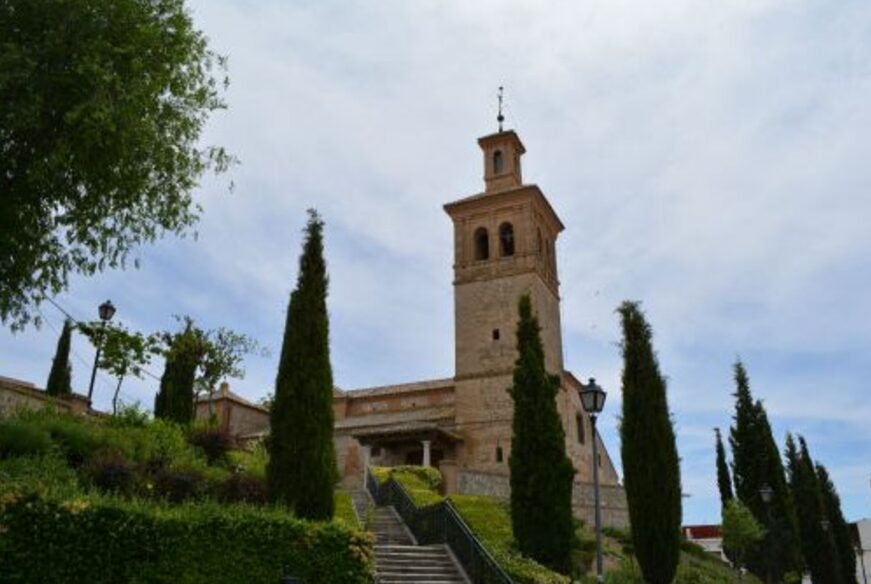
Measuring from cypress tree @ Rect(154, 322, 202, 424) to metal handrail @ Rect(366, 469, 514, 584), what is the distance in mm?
8150

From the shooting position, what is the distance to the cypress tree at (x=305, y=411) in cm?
1303

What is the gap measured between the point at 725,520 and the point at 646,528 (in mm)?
9192

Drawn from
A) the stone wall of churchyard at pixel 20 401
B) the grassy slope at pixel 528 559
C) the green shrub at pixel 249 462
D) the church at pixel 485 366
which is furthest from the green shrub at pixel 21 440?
the church at pixel 485 366

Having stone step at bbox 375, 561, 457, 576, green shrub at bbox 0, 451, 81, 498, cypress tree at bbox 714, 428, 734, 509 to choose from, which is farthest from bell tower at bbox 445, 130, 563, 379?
green shrub at bbox 0, 451, 81, 498

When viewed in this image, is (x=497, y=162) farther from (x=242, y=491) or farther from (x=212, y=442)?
(x=242, y=491)

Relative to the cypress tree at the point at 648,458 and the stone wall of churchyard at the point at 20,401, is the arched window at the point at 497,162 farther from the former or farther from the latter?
the stone wall of churchyard at the point at 20,401

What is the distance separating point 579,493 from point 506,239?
16260mm

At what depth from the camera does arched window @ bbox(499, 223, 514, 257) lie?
39531 mm

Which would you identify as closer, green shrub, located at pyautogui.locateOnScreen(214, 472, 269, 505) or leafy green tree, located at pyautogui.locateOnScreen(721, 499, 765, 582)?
green shrub, located at pyautogui.locateOnScreen(214, 472, 269, 505)

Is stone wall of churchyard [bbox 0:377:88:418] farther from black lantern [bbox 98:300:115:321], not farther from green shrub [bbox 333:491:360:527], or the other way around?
green shrub [bbox 333:491:360:527]

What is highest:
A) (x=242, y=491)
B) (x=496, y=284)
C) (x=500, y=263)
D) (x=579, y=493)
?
(x=500, y=263)

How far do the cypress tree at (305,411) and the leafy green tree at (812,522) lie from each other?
26.3 metres

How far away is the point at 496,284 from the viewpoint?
126ft

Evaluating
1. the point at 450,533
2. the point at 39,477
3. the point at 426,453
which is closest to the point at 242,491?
the point at 39,477
